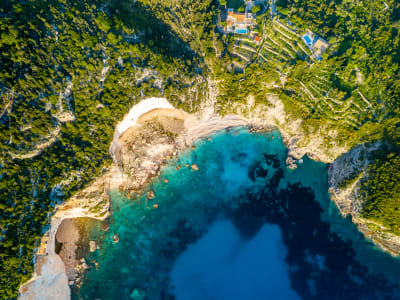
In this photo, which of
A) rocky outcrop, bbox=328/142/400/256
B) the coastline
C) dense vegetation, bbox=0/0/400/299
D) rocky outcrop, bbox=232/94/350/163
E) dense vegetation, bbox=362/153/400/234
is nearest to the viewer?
dense vegetation, bbox=0/0/400/299

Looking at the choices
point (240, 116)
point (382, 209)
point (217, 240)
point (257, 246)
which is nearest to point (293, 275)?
point (257, 246)

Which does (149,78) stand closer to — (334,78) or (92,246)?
(92,246)

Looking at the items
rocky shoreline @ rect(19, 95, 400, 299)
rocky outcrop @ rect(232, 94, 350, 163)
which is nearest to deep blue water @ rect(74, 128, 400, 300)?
rocky shoreline @ rect(19, 95, 400, 299)

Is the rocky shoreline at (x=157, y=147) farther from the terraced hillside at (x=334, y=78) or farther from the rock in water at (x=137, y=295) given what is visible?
the rock in water at (x=137, y=295)

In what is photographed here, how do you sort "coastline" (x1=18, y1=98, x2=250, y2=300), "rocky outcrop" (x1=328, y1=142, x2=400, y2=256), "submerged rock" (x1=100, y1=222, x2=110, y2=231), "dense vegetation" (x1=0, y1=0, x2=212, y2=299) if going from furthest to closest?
"submerged rock" (x1=100, y1=222, x2=110, y2=231) → "rocky outcrop" (x1=328, y1=142, x2=400, y2=256) → "coastline" (x1=18, y1=98, x2=250, y2=300) → "dense vegetation" (x1=0, y1=0, x2=212, y2=299)

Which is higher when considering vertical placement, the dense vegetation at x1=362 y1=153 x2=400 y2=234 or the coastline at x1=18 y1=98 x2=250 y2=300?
the coastline at x1=18 y1=98 x2=250 y2=300

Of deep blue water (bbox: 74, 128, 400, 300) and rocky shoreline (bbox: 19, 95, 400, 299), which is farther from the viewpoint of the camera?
deep blue water (bbox: 74, 128, 400, 300)

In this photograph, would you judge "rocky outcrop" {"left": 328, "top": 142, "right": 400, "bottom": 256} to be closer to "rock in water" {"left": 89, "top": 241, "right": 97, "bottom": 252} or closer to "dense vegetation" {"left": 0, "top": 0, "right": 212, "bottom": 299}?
"dense vegetation" {"left": 0, "top": 0, "right": 212, "bottom": 299}
